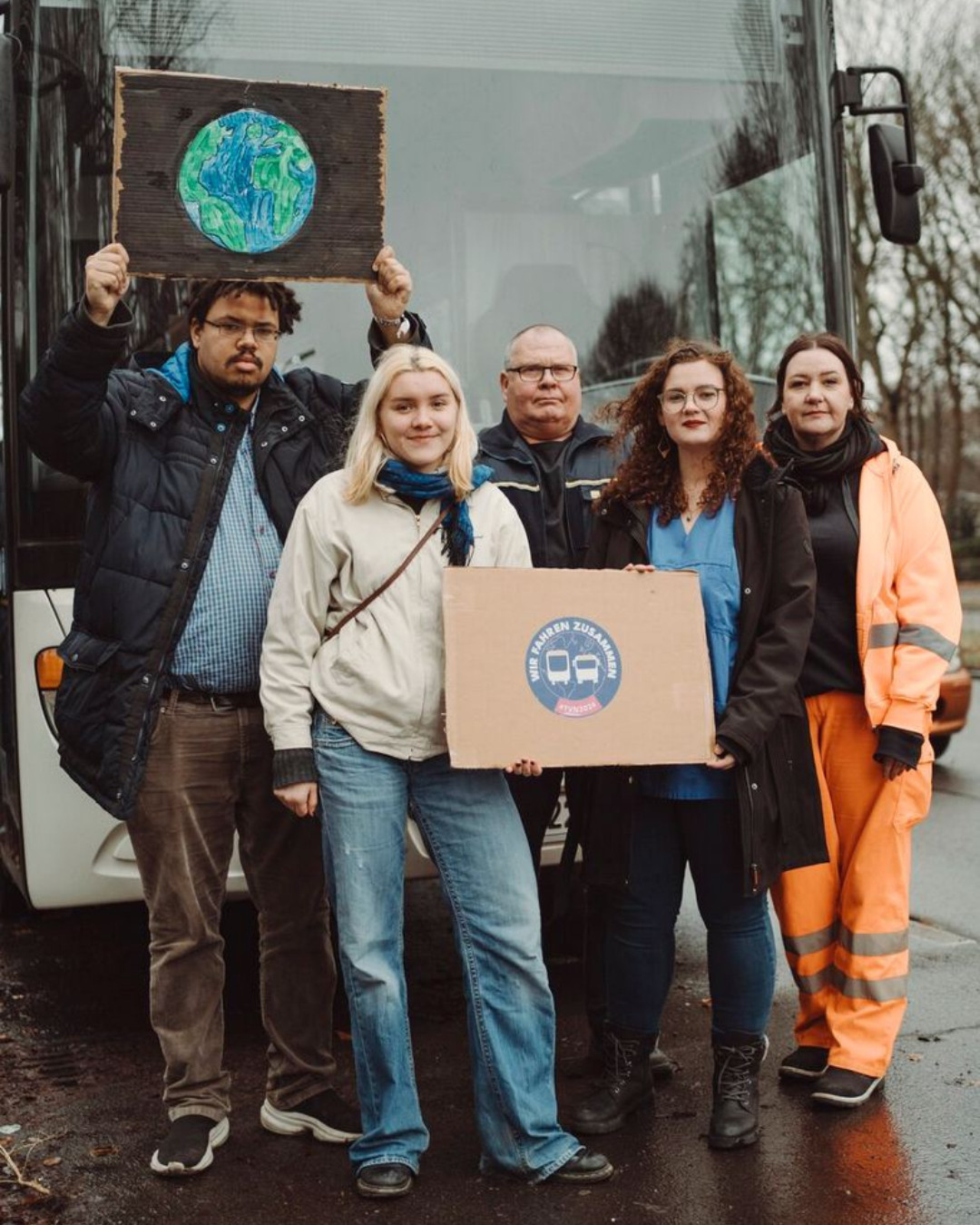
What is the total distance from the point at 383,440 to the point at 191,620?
617 mm

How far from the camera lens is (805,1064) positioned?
445cm

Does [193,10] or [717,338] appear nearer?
[193,10]

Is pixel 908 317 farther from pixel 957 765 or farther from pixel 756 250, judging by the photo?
pixel 756 250

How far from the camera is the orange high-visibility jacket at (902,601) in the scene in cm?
419

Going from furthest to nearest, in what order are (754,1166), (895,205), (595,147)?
1. (895,205)
2. (595,147)
3. (754,1166)

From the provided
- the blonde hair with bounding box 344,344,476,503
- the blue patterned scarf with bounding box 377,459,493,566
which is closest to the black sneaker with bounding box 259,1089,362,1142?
the blue patterned scarf with bounding box 377,459,493,566

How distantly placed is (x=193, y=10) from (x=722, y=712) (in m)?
2.67

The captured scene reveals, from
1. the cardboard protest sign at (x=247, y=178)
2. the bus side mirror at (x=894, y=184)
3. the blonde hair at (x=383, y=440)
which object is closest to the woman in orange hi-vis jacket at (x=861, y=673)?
the blonde hair at (x=383, y=440)

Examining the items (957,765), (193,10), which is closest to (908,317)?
(957,765)

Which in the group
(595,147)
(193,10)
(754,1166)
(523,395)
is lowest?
(754,1166)

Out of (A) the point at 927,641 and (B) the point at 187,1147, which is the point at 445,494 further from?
(B) the point at 187,1147

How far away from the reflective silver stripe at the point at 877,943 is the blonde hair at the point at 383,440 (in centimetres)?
164

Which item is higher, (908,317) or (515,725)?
(908,317)

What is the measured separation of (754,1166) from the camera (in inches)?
152
